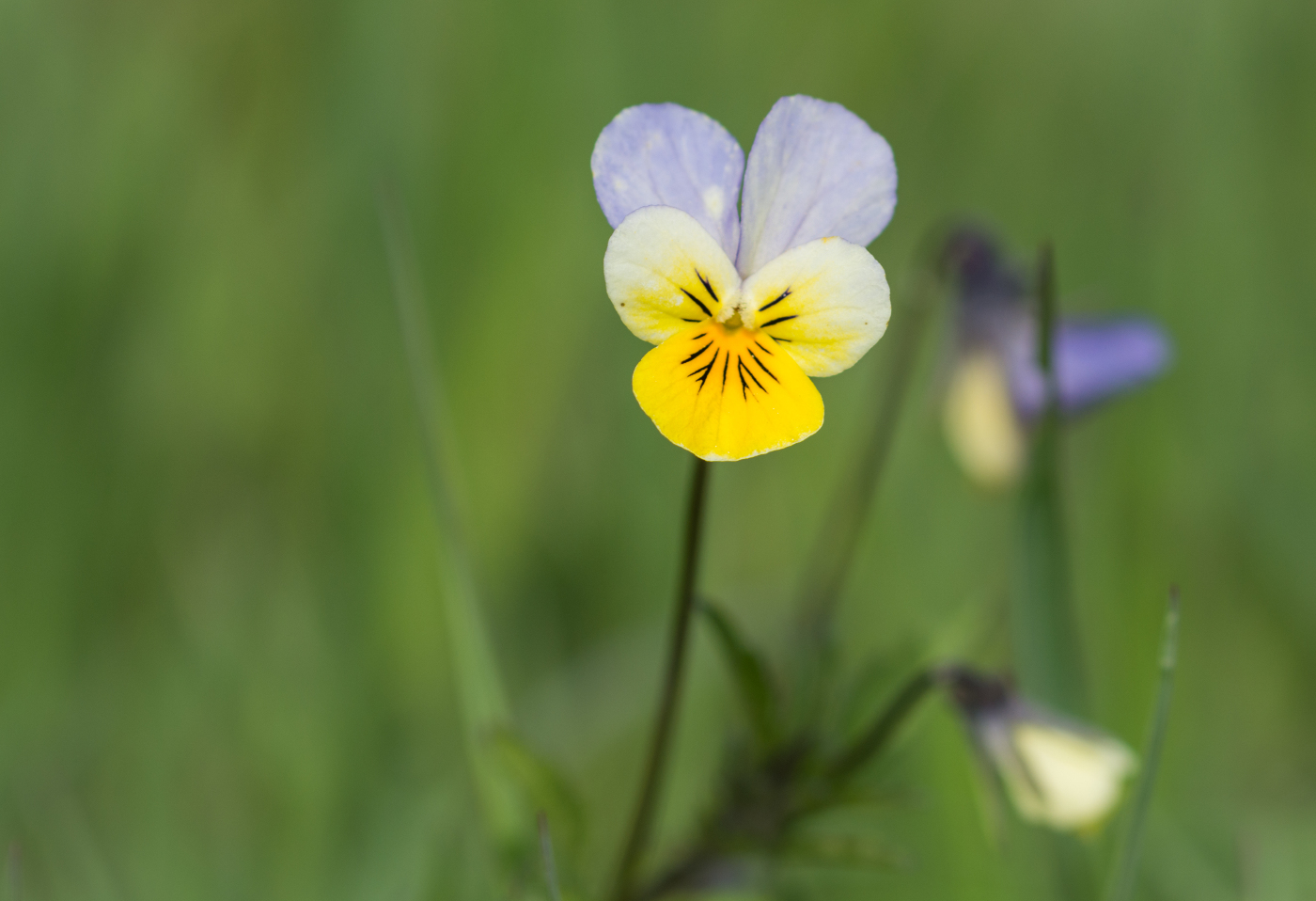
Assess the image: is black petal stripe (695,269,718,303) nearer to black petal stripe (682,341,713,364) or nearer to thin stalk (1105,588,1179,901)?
black petal stripe (682,341,713,364)

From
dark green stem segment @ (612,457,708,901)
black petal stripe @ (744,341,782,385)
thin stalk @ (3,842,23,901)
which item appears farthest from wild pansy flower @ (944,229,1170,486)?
thin stalk @ (3,842,23,901)

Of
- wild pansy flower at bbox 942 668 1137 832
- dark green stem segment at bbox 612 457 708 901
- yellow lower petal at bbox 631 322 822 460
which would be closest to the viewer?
yellow lower petal at bbox 631 322 822 460

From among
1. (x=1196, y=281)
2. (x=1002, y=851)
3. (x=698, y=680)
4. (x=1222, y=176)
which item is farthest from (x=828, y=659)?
(x=1222, y=176)

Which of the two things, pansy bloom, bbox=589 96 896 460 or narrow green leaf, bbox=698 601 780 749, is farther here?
narrow green leaf, bbox=698 601 780 749

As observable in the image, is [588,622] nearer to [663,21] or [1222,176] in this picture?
[663,21]

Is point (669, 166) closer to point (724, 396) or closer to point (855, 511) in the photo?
point (724, 396)

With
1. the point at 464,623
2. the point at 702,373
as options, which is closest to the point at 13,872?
the point at 464,623
